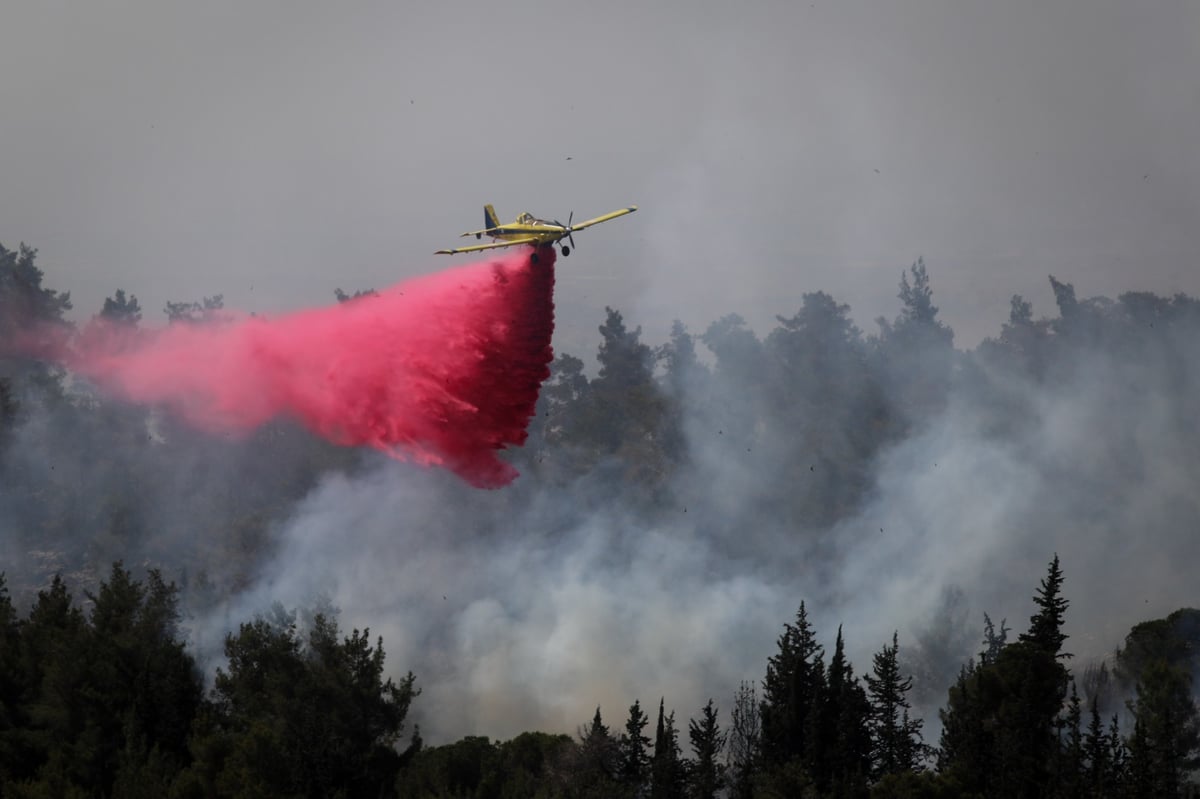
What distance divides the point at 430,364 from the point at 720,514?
157 feet

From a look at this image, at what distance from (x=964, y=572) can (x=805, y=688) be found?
43.7 m

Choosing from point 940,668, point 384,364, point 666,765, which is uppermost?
point 384,364

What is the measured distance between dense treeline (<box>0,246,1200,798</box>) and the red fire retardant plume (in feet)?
35.8

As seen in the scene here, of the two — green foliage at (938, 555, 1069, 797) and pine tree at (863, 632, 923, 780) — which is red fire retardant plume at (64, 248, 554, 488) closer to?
pine tree at (863, 632, 923, 780)

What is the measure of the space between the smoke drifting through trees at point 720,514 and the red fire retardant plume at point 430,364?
886 inches

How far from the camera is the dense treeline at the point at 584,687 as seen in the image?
66625mm

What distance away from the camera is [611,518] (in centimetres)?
12119

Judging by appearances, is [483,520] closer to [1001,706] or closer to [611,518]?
[611,518]

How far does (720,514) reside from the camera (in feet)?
406

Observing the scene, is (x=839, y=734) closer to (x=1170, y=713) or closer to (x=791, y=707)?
(x=791, y=707)

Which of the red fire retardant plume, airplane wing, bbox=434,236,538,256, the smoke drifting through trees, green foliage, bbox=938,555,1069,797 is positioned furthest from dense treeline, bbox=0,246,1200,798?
airplane wing, bbox=434,236,538,256

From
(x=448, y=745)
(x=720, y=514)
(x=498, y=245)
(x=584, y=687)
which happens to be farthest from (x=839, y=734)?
(x=720, y=514)

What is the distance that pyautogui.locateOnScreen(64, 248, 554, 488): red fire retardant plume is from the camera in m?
78.1

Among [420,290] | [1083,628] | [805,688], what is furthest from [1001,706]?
[1083,628]
